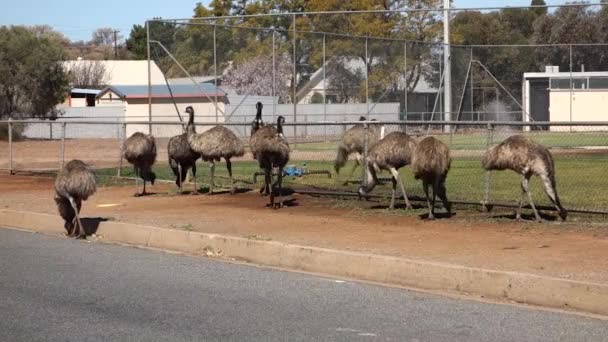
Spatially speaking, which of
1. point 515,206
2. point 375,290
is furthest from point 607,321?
point 515,206


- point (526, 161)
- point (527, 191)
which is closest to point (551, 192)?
point (527, 191)

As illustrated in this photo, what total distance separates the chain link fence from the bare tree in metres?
46.5

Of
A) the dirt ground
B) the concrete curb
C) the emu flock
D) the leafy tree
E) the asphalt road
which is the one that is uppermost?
the leafy tree

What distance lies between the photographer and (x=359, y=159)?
67.8 ft

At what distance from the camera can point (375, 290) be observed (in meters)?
10.7

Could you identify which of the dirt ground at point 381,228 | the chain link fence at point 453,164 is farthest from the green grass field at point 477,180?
the dirt ground at point 381,228

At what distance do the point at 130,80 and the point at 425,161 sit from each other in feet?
240

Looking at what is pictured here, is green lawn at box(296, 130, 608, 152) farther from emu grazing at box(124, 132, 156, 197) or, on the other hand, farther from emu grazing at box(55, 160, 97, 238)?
emu grazing at box(55, 160, 97, 238)

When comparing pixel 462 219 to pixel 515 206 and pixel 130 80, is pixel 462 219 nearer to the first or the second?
pixel 515 206

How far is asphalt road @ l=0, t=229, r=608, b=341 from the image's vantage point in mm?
8516

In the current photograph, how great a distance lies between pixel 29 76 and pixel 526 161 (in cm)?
4787

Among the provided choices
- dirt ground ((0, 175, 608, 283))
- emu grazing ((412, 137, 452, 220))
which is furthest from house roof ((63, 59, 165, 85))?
emu grazing ((412, 137, 452, 220))

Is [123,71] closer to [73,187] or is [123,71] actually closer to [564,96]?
[564,96]

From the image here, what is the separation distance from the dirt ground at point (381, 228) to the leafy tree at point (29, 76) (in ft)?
124
